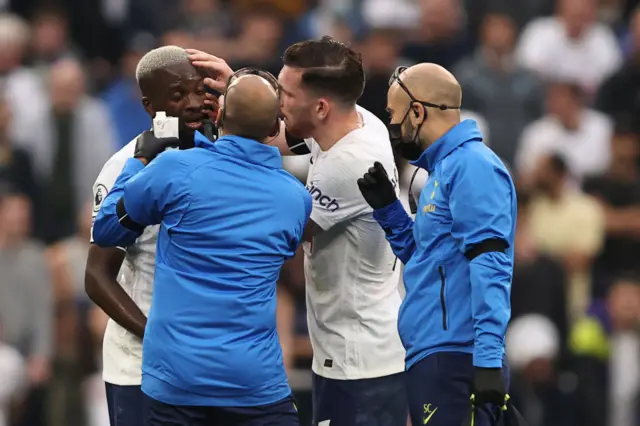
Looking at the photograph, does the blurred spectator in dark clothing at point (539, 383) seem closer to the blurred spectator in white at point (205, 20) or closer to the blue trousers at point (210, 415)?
the blurred spectator in white at point (205, 20)

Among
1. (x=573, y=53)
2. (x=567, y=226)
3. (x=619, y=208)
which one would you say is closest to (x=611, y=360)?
(x=567, y=226)

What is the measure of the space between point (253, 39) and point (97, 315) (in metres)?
3.22

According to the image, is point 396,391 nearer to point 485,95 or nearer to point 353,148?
point 353,148

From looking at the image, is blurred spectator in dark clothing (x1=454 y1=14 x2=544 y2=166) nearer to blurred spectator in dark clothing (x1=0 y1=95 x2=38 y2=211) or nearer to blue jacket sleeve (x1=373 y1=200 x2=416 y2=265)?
blurred spectator in dark clothing (x1=0 y1=95 x2=38 y2=211)

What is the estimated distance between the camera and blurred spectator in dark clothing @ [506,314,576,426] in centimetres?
1057

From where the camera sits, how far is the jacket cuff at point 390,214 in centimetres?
617

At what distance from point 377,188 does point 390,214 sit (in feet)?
0.43

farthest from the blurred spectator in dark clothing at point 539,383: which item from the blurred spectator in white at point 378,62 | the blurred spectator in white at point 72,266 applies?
the blurred spectator in white at point 72,266

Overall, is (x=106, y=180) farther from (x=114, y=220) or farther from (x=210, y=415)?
(x=210, y=415)

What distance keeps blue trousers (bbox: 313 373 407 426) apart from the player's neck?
1071 millimetres

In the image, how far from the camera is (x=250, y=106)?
18.4ft

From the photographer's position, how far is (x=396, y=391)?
657 centimetres

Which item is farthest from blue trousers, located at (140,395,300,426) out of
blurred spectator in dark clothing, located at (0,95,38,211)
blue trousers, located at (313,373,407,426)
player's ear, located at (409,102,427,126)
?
blurred spectator in dark clothing, located at (0,95,38,211)

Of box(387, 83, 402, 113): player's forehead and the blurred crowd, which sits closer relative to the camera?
box(387, 83, 402, 113): player's forehead
